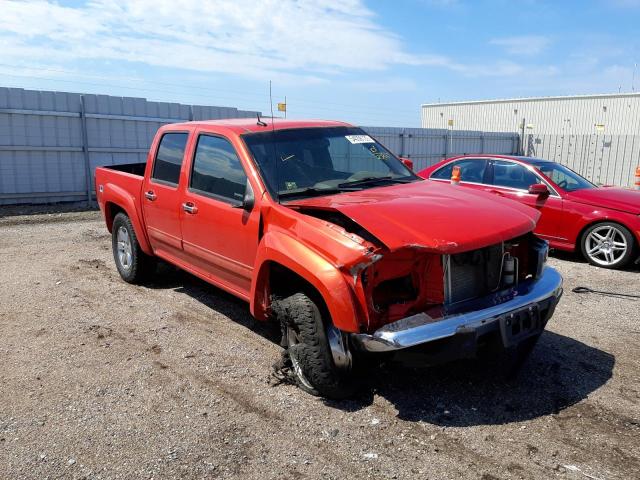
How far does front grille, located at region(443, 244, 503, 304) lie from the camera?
3506 millimetres

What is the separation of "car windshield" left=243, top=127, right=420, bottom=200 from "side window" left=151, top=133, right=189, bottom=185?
1059 millimetres

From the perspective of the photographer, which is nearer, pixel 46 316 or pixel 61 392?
pixel 61 392

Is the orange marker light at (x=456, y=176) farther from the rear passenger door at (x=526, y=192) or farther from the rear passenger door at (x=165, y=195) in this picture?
the rear passenger door at (x=165, y=195)

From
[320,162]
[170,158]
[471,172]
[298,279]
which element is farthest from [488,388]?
[471,172]

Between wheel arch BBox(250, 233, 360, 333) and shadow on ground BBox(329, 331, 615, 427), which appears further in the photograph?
shadow on ground BBox(329, 331, 615, 427)

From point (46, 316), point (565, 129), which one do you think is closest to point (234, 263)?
point (46, 316)

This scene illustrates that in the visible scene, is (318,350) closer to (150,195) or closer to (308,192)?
(308,192)

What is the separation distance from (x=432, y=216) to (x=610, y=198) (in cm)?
534

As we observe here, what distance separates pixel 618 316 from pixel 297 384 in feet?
11.7

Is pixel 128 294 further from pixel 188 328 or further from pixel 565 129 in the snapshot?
pixel 565 129

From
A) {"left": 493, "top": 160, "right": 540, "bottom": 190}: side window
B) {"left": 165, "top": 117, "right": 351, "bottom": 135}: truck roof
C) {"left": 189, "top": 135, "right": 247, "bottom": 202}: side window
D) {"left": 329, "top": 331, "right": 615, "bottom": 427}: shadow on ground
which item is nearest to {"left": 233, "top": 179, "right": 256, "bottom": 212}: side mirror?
{"left": 189, "top": 135, "right": 247, "bottom": 202}: side window

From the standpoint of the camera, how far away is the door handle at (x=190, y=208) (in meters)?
4.95

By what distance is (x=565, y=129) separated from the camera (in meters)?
31.6

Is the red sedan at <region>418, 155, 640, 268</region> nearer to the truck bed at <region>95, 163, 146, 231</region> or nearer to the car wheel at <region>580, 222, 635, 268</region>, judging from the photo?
the car wheel at <region>580, 222, 635, 268</region>
